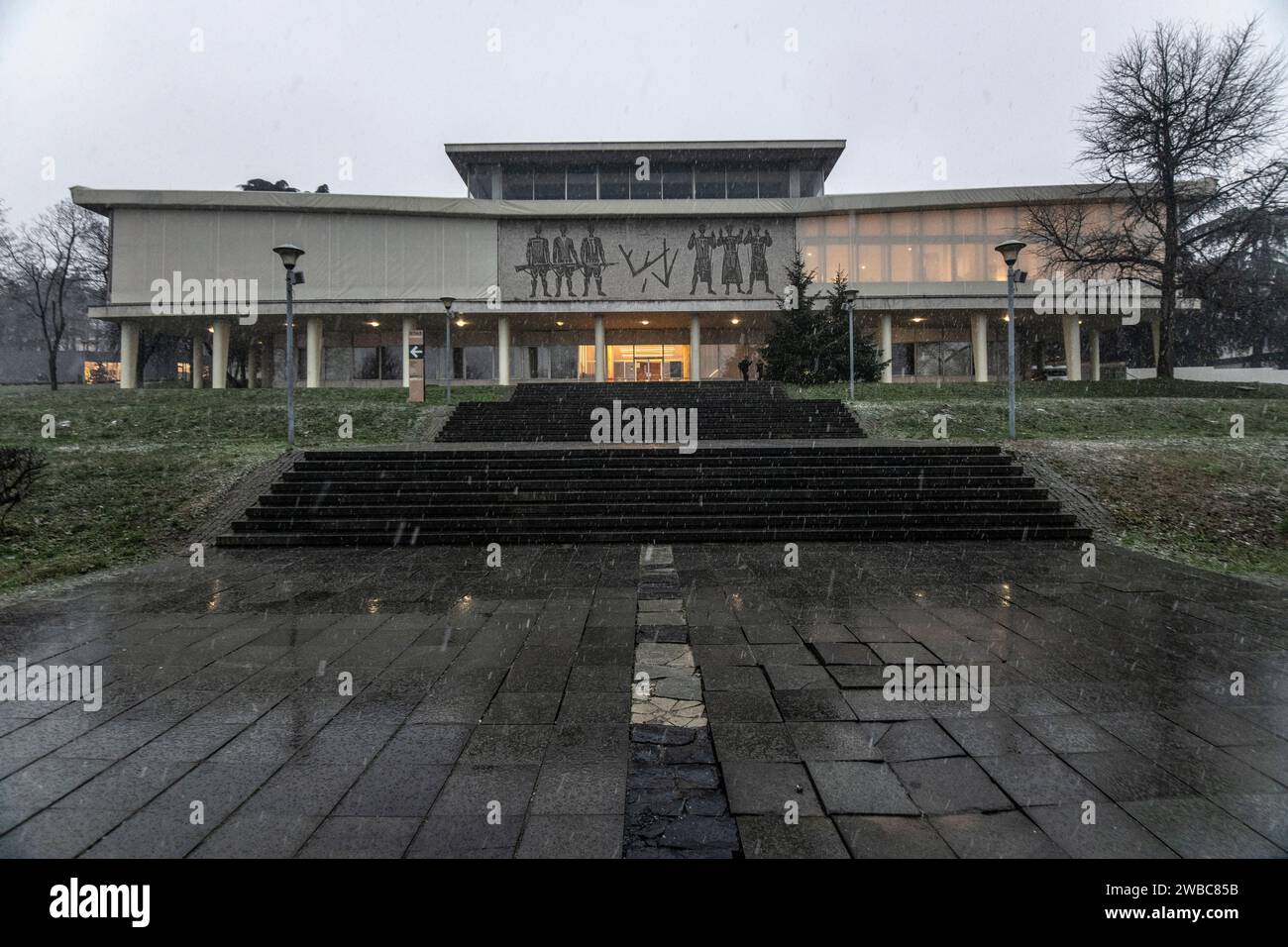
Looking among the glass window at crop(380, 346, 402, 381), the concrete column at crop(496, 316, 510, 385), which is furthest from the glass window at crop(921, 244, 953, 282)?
the glass window at crop(380, 346, 402, 381)

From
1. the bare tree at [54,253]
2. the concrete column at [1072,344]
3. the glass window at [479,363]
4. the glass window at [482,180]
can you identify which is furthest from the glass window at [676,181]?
the bare tree at [54,253]

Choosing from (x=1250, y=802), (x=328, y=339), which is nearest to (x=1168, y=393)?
(x=1250, y=802)

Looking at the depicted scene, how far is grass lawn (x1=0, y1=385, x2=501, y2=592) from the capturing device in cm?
924

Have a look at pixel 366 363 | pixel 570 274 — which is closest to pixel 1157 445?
pixel 570 274

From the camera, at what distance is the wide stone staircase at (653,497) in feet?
34.1

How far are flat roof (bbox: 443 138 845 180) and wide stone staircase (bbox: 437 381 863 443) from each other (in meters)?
17.6

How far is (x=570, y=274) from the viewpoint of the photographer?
32.8 meters

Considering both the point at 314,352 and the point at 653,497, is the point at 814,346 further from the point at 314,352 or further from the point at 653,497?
the point at 314,352

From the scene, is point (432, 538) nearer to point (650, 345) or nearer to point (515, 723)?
point (515, 723)

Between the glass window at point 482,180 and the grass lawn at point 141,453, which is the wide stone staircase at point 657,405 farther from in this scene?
the glass window at point 482,180

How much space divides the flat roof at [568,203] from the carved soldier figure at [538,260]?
1198 millimetres

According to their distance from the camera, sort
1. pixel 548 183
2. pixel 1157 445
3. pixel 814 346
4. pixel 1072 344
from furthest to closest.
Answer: pixel 548 183, pixel 1072 344, pixel 814 346, pixel 1157 445

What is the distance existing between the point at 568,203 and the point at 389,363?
536 inches

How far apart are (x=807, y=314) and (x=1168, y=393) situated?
14.1 metres
